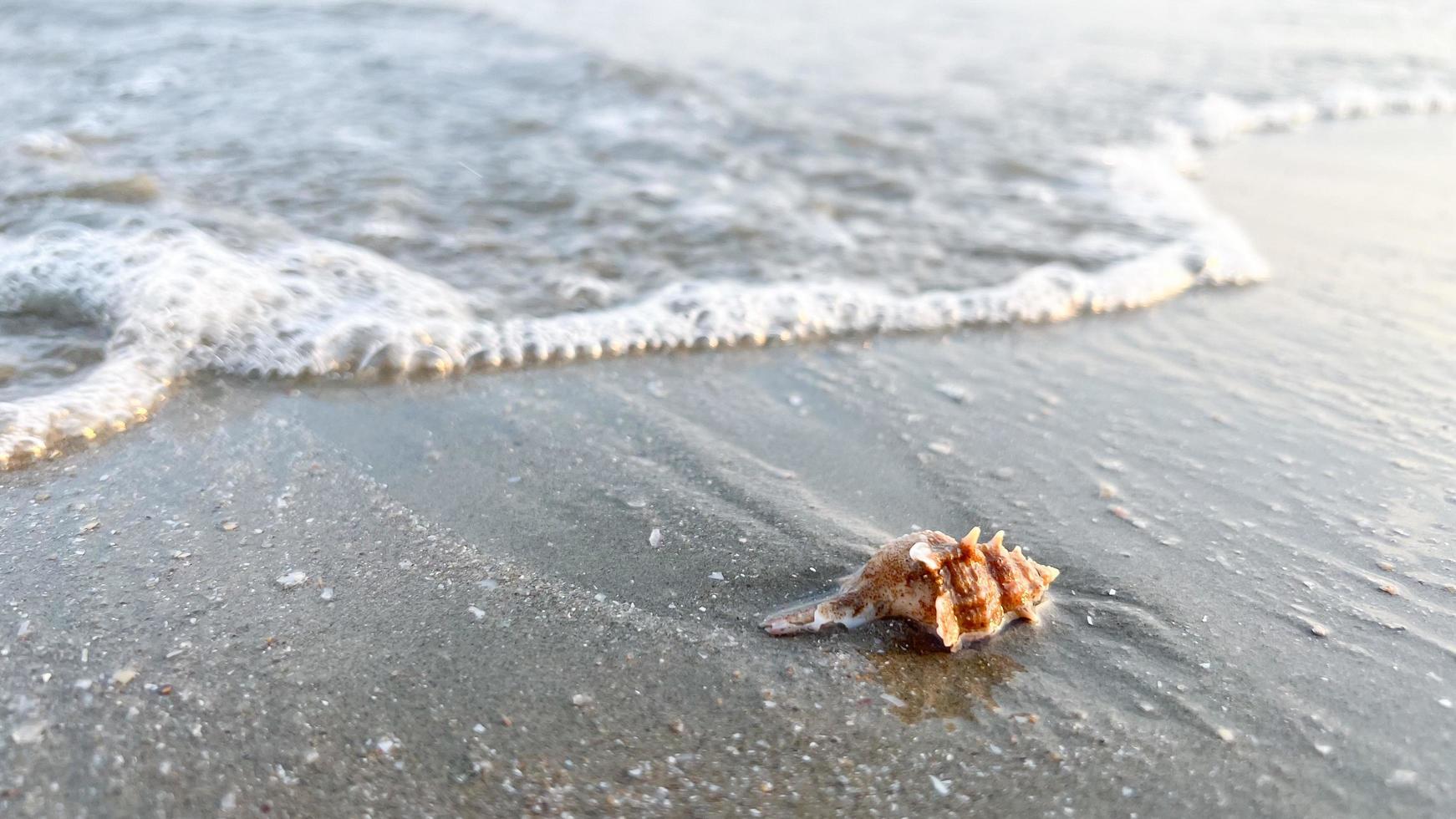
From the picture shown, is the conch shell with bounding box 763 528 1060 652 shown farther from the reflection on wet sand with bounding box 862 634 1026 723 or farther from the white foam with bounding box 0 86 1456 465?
the white foam with bounding box 0 86 1456 465

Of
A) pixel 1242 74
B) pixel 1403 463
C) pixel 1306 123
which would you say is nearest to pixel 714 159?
pixel 1403 463

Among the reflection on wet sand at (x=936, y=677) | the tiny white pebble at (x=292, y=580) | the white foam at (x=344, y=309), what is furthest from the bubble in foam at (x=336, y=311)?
the reflection on wet sand at (x=936, y=677)

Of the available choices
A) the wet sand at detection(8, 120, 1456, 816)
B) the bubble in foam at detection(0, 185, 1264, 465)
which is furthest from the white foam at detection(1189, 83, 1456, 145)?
the wet sand at detection(8, 120, 1456, 816)

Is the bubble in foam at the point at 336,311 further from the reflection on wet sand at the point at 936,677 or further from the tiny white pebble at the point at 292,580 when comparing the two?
the reflection on wet sand at the point at 936,677

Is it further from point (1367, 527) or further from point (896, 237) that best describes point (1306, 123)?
point (1367, 527)

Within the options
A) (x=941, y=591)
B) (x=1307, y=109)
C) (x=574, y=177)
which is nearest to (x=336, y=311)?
(x=574, y=177)

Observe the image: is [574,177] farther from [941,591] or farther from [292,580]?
[941,591]
